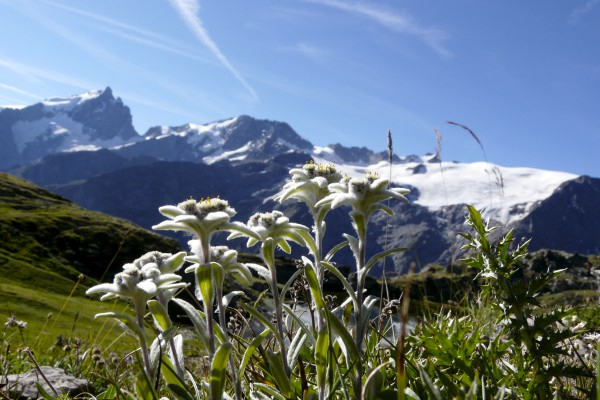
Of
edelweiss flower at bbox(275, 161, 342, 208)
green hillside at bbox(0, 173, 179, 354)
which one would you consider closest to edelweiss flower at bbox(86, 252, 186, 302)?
edelweiss flower at bbox(275, 161, 342, 208)

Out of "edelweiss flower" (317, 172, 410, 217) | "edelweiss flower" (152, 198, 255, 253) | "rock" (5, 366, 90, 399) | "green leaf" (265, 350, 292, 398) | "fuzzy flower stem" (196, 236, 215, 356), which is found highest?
"edelweiss flower" (317, 172, 410, 217)

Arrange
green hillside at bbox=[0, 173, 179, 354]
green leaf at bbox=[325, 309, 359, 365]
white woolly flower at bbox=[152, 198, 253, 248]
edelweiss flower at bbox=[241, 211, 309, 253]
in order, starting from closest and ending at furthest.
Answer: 1. green leaf at bbox=[325, 309, 359, 365]
2. white woolly flower at bbox=[152, 198, 253, 248]
3. edelweiss flower at bbox=[241, 211, 309, 253]
4. green hillside at bbox=[0, 173, 179, 354]

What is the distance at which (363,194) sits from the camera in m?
3.51

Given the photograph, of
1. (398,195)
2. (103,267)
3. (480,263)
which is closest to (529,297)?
(480,263)

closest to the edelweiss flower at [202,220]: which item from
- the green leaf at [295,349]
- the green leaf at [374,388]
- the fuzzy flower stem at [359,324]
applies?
the fuzzy flower stem at [359,324]

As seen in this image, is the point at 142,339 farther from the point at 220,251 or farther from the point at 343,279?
the point at 343,279

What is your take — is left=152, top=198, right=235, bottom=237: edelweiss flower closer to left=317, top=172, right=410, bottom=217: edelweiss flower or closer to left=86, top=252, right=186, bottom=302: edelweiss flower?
left=86, top=252, right=186, bottom=302: edelweiss flower

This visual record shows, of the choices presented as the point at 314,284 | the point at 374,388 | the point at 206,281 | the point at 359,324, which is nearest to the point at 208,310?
the point at 206,281

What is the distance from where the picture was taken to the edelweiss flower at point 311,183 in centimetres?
395

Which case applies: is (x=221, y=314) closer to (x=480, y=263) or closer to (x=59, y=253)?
(x=480, y=263)

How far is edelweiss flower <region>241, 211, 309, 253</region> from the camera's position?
3.56 m

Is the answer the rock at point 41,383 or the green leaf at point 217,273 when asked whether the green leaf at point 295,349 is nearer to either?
the green leaf at point 217,273

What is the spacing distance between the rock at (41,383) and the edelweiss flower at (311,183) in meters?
2.89

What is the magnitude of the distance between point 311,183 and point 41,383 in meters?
3.96
